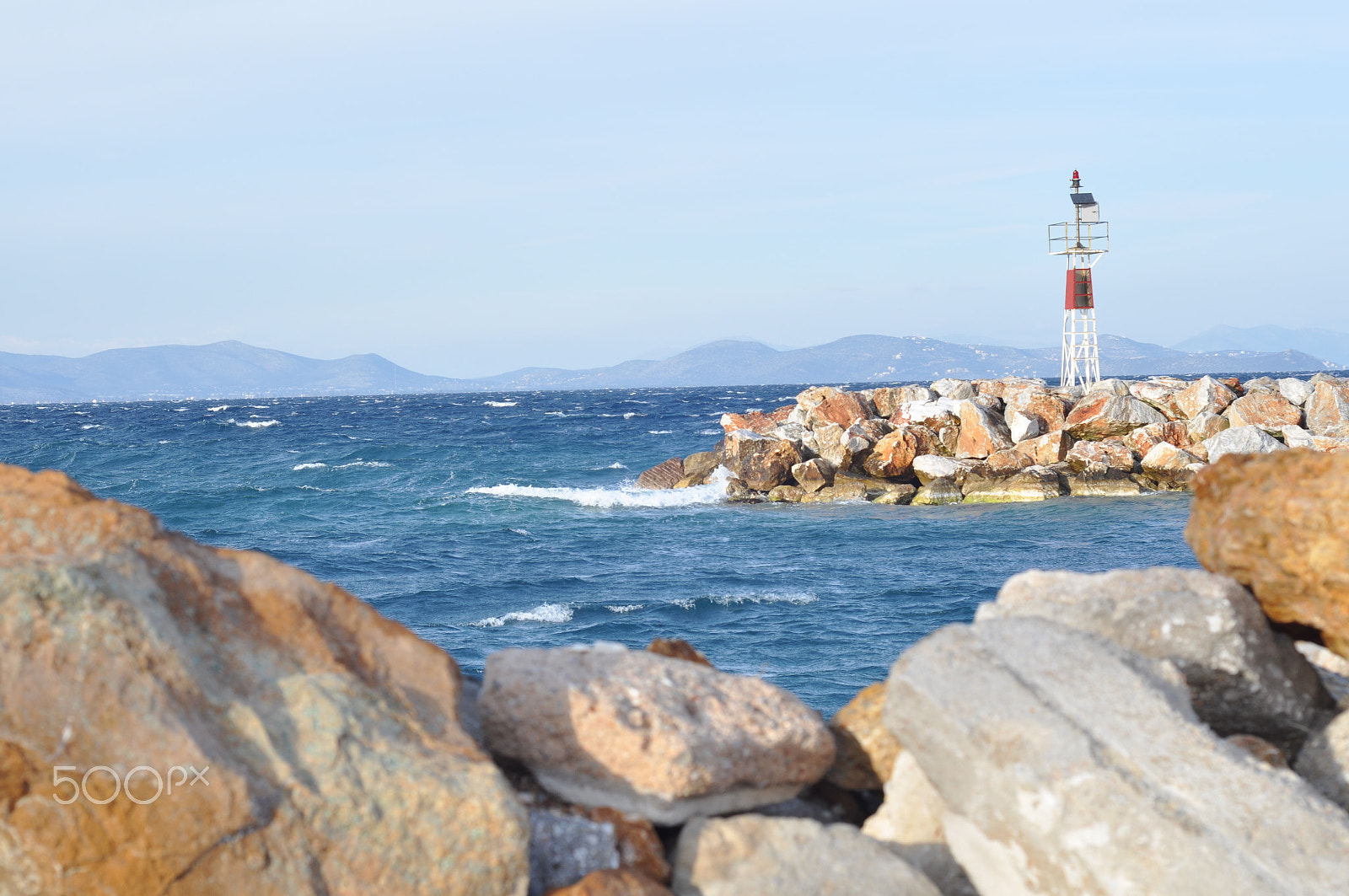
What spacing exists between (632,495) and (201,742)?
1061 inches

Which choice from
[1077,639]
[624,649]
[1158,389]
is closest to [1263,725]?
[1077,639]

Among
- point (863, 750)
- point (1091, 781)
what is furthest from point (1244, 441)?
point (1091, 781)

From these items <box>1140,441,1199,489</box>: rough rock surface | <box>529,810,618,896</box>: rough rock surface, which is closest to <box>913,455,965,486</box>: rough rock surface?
<box>1140,441,1199,489</box>: rough rock surface

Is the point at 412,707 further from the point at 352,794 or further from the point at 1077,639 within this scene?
the point at 1077,639

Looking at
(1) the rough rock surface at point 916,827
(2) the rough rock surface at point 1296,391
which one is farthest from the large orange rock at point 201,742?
(2) the rough rock surface at point 1296,391

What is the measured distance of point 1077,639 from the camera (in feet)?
12.2

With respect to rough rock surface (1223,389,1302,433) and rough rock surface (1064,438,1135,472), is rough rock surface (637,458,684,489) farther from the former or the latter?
rough rock surface (1223,389,1302,433)

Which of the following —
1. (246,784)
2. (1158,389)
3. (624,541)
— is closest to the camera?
(246,784)

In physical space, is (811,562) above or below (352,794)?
below

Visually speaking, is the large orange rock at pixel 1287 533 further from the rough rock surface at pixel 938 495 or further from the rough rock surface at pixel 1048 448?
the rough rock surface at pixel 1048 448

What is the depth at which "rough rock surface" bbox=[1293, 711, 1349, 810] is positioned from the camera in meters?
3.66

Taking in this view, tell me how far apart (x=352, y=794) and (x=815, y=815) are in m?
1.87

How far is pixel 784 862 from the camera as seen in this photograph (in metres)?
3.37

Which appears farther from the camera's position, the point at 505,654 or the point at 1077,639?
the point at 505,654
